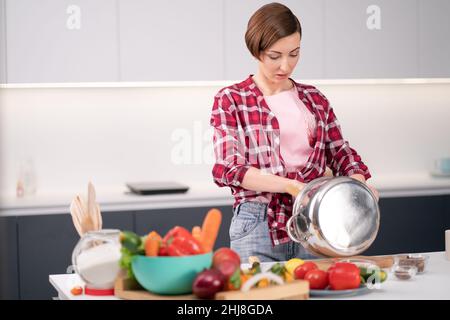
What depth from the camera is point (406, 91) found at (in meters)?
4.93

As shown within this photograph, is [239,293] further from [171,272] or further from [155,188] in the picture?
[155,188]

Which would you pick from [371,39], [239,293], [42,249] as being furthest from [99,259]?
[371,39]

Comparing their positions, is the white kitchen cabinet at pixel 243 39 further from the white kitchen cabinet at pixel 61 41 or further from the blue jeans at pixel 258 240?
the blue jeans at pixel 258 240

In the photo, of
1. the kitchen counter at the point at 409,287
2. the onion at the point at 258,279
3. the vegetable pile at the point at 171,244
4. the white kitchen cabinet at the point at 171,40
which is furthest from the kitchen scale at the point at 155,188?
the onion at the point at 258,279

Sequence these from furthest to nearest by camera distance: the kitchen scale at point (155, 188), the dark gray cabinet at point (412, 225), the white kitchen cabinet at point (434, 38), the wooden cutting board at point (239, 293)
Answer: the white kitchen cabinet at point (434, 38) → the dark gray cabinet at point (412, 225) → the kitchen scale at point (155, 188) → the wooden cutting board at point (239, 293)

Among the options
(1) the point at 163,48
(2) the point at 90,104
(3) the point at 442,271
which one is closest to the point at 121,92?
(2) the point at 90,104

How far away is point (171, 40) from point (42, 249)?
4.20 ft

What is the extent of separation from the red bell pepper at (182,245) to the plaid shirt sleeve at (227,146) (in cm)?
62

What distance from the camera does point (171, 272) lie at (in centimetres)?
172

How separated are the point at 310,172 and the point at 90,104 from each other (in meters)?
2.24

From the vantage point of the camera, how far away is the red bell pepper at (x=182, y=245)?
174cm

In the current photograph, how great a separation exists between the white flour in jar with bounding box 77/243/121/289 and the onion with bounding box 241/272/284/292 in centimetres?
32

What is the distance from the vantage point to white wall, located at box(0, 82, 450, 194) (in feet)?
14.4

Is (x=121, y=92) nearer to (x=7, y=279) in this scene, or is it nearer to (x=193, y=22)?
(x=193, y=22)
